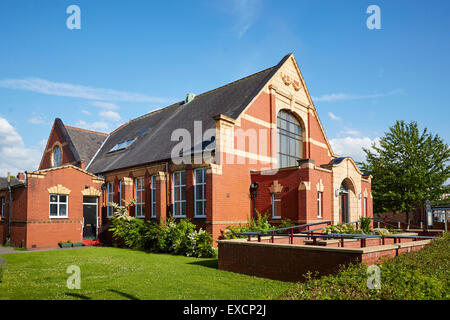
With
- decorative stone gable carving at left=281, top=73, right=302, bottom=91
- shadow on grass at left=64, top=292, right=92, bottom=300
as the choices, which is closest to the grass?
shadow on grass at left=64, top=292, right=92, bottom=300

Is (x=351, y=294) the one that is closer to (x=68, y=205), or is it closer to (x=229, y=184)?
(x=229, y=184)

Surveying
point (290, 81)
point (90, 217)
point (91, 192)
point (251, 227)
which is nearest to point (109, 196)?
point (91, 192)

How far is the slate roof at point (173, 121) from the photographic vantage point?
2161cm

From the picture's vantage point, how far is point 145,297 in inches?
339

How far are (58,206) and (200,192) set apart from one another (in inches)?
421

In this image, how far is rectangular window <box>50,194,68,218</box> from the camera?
906 inches

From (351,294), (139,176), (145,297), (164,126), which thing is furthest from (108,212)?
(351,294)

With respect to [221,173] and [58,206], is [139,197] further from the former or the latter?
[221,173]

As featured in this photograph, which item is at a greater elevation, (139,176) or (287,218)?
(139,176)

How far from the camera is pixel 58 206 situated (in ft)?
76.3

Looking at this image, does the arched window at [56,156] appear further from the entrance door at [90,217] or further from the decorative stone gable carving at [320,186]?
the decorative stone gable carving at [320,186]

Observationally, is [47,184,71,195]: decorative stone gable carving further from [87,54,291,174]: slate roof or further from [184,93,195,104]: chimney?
[184,93,195,104]: chimney

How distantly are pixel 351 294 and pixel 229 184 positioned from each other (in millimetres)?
12107

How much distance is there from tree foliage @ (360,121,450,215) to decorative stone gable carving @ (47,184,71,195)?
73.9 feet
